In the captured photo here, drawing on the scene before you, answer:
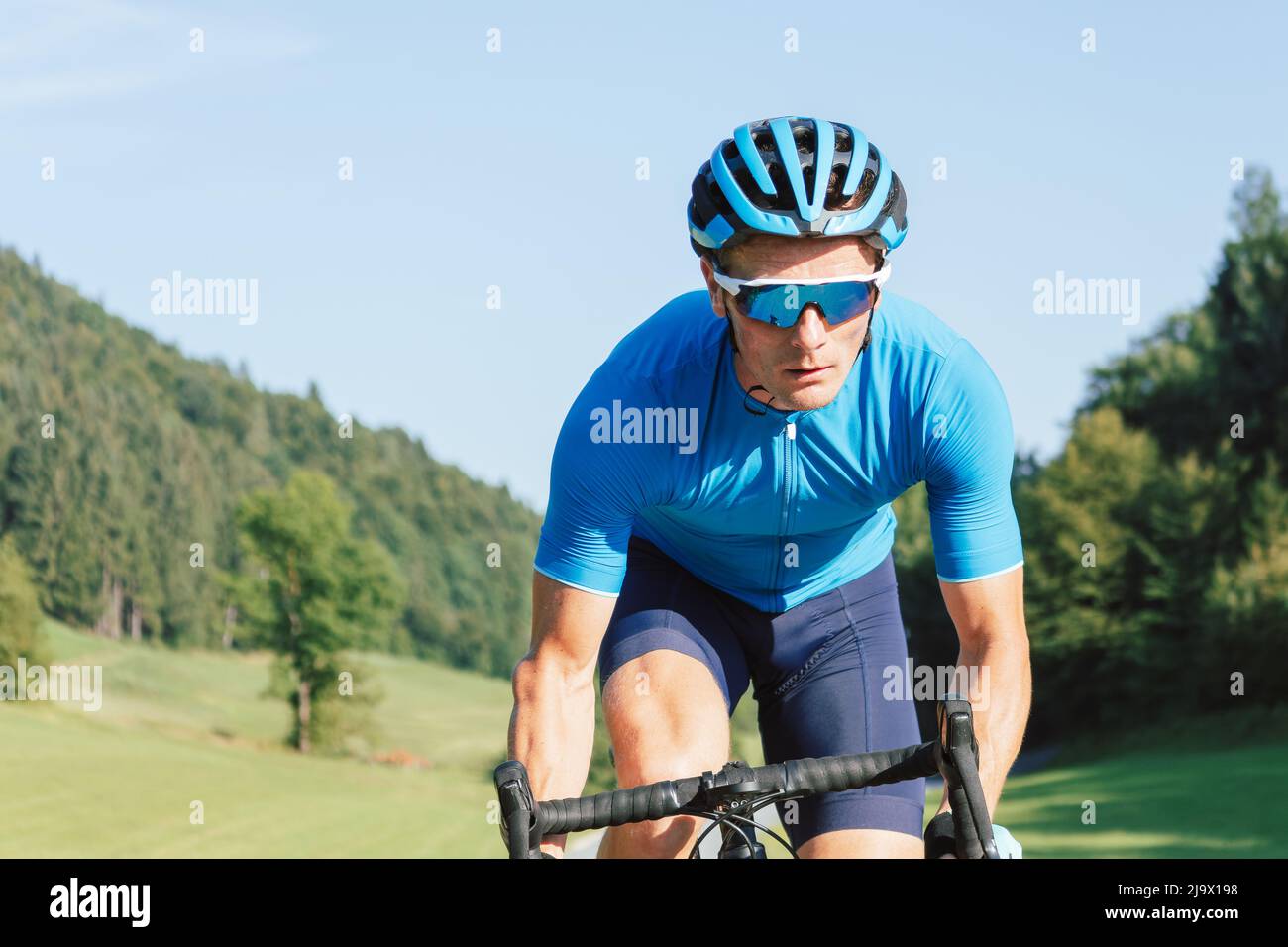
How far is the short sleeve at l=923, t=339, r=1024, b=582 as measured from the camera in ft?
14.5

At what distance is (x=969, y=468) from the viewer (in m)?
4.41

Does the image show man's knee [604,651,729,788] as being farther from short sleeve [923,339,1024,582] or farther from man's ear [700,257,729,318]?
man's ear [700,257,729,318]

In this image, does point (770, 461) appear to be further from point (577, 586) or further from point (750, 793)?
point (750, 793)

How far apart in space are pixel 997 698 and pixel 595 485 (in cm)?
132

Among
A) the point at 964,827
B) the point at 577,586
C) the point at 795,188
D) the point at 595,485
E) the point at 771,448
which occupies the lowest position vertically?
the point at 964,827

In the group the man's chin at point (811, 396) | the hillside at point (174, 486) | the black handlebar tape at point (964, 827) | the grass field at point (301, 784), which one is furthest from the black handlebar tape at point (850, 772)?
the hillside at point (174, 486)

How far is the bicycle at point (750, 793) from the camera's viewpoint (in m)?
3.37

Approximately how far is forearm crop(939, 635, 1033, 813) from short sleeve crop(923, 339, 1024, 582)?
23 cm

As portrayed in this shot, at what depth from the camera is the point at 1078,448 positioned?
77.0m

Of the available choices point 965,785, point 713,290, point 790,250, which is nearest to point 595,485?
point 713,290

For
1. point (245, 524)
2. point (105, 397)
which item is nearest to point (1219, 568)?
point (245, 524)

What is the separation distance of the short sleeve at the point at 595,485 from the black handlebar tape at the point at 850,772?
111 centimetres

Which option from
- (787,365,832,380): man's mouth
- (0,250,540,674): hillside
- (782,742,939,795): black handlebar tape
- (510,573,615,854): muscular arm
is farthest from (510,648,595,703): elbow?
(0,250,540,674): hillside

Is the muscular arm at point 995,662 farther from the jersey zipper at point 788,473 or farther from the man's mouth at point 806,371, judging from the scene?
the man's mouth at point 806,371
